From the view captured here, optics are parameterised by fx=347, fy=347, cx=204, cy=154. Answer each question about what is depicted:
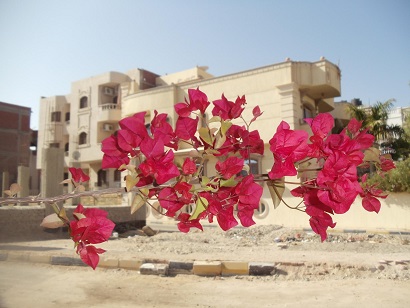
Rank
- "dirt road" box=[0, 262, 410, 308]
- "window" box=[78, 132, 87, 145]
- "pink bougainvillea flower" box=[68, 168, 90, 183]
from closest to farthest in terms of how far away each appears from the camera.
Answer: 1. "pink bougainvillea flower" box=[68, 168, 90, 183]
2. "dirt road" box=[0, 262, 410, 308]
3. "window" box=[78, 132, 87, 145]

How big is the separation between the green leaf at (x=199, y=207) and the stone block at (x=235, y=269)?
6199 millimetres

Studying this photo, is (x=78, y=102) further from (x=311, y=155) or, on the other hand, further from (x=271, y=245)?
(x=311, y=155)

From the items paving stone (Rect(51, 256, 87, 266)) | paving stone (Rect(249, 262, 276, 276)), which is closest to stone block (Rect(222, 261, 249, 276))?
paving stone (Rect(249, 262, 276, 276))

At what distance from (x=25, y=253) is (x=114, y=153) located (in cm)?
872

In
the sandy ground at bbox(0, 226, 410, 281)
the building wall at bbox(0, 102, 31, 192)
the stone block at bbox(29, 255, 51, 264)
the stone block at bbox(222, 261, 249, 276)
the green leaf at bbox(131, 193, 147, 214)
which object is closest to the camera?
the green leaf at bbox(131, 193, 147, 214)

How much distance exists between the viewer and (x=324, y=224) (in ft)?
3.62

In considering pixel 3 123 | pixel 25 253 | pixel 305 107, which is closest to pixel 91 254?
pixel 25 253

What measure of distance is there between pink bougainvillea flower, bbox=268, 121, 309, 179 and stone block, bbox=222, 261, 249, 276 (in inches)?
246

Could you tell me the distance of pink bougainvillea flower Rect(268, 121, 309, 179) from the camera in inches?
37.9

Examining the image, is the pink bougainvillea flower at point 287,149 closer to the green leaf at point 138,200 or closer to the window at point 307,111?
the green leaf at point 138,200

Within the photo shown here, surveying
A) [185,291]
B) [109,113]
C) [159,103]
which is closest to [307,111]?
[159,103]

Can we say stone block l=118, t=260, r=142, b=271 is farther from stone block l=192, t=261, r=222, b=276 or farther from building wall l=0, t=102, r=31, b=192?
building wall l=0, t=102, r=31, b=192

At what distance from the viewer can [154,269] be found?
6.94 meters

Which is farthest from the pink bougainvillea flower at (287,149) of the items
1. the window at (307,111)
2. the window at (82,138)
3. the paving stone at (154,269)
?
the window at (82,138)
